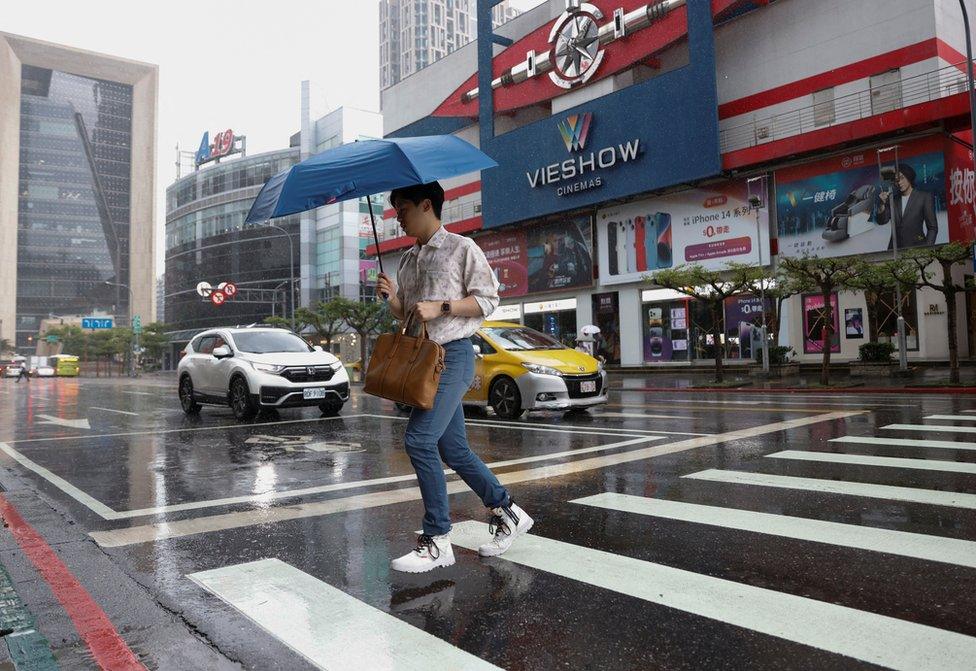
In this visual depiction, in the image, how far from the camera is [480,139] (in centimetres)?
3806

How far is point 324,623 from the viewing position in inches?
112

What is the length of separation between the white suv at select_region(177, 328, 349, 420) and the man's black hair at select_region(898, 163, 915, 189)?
19950mm

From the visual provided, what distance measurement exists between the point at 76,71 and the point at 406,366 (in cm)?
17271

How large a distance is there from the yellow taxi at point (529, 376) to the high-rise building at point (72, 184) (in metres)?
129

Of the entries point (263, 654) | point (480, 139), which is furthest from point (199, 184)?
point (263, 654)

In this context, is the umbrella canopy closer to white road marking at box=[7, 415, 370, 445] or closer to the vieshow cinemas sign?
white road marking at box=[7, 415, 370, 445]

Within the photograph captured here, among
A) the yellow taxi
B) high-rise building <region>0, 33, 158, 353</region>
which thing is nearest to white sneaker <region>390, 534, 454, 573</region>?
the yellow taxi

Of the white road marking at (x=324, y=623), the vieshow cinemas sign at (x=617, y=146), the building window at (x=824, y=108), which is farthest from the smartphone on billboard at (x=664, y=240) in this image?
the white road marking at (x=324, y=623)

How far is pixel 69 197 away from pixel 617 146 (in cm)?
13899

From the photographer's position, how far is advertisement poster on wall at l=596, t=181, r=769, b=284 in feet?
88.3

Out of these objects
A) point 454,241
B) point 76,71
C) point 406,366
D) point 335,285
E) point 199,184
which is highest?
point 76,71

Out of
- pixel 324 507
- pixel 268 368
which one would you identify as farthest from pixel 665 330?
pixel 324 507

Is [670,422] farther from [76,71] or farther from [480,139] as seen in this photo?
[76,71]

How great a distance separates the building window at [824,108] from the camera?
2498cm
